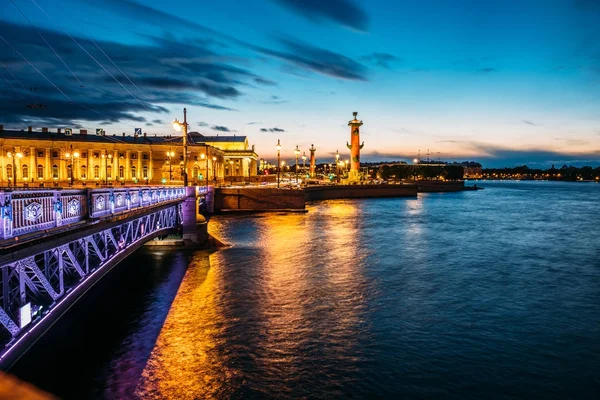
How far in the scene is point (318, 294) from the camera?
18766 mm

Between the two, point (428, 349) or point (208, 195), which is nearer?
point (428, 349)

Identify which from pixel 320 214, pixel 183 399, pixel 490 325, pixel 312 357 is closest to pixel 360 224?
pixel 320 214

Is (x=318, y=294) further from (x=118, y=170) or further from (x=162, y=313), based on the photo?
(x=118, y=170)

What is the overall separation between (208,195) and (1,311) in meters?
46.2

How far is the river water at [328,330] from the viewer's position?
10719 mm

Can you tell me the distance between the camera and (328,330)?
1437 cm

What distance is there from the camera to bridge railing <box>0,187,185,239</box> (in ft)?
23.7

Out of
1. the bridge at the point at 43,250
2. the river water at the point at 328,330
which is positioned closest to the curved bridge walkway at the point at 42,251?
the bridge at the point at 43,250

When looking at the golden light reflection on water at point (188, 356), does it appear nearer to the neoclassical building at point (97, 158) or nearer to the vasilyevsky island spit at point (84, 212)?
the vasilyevsky island spit at point (84, 212)

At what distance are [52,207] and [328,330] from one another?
8936 millimetres

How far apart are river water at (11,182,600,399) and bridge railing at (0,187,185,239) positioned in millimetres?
3893

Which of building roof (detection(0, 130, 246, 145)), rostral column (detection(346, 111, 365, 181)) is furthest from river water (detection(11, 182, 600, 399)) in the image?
rostral column (detection(346, 111, 365, 181))

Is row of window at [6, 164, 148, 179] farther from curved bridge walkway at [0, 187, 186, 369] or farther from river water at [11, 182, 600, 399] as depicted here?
curved bridge walkway at [0, 187, 186, 369]

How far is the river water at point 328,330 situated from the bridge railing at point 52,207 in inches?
153
